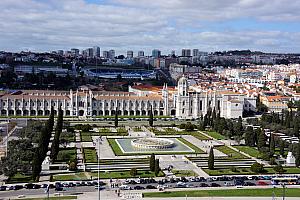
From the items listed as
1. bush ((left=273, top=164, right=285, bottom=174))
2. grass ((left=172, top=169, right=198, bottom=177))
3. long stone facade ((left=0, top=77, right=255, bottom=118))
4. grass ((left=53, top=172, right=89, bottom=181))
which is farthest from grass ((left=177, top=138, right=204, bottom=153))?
long stone facade ((left=0, top=77, right=255, bottom=118))

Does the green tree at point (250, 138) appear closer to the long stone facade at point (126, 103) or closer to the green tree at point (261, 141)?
the green tree at point (261, 141)

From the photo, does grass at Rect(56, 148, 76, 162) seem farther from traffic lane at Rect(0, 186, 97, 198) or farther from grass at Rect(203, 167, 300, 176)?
grass at Rect(203, 167, 300, 176)

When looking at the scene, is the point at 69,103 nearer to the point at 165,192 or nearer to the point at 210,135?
the point at 210,135

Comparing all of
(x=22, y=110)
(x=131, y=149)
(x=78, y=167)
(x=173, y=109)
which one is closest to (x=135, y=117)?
(x=173, y=109)

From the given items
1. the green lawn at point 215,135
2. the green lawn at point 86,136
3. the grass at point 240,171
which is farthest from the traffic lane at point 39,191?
the green lawn at point 215,135

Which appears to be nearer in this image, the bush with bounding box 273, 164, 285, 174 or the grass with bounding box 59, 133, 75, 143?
Answer: the bush with bounding box 273, 164, 285, 174
